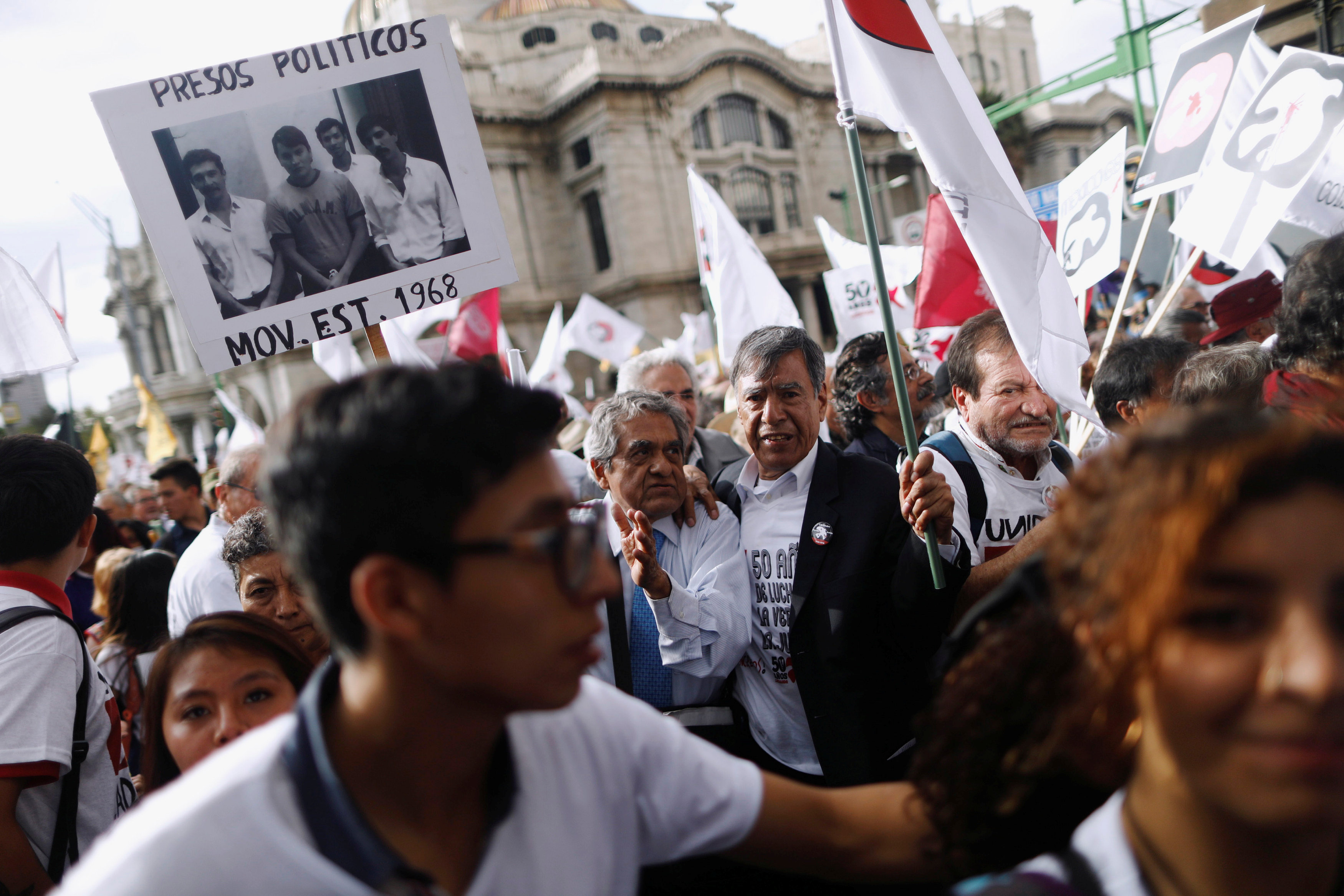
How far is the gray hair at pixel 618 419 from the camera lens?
9.36 feet

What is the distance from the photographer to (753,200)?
36.7m

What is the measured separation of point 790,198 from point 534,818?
38.5 m

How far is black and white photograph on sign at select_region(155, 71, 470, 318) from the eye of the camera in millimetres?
2844

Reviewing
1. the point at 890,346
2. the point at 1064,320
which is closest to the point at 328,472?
the point at 890,346

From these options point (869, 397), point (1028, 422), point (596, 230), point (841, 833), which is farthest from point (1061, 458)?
point (596, 230)

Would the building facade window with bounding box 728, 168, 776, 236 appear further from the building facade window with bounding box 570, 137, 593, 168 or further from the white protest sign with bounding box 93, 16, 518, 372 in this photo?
the white protest sign with bounding box 93, 16, 518, 372

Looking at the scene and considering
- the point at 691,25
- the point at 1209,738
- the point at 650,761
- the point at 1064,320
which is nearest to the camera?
the point at 1209,738

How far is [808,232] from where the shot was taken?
3547 centimetres

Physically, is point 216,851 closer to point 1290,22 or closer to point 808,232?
point 1290,22

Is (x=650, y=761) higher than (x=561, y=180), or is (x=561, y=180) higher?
(x=561, y=180)

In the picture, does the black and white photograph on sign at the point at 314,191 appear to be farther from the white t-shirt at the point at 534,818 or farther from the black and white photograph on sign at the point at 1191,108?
the black and white photograph on sign at the point at 1191,108

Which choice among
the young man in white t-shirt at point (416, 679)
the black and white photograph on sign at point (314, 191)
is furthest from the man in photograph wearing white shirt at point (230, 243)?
the young man in white t-shirt at point (416, 679)

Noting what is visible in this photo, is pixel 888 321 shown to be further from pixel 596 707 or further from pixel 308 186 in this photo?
pixel 308 186

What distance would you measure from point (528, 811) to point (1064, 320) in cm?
221
